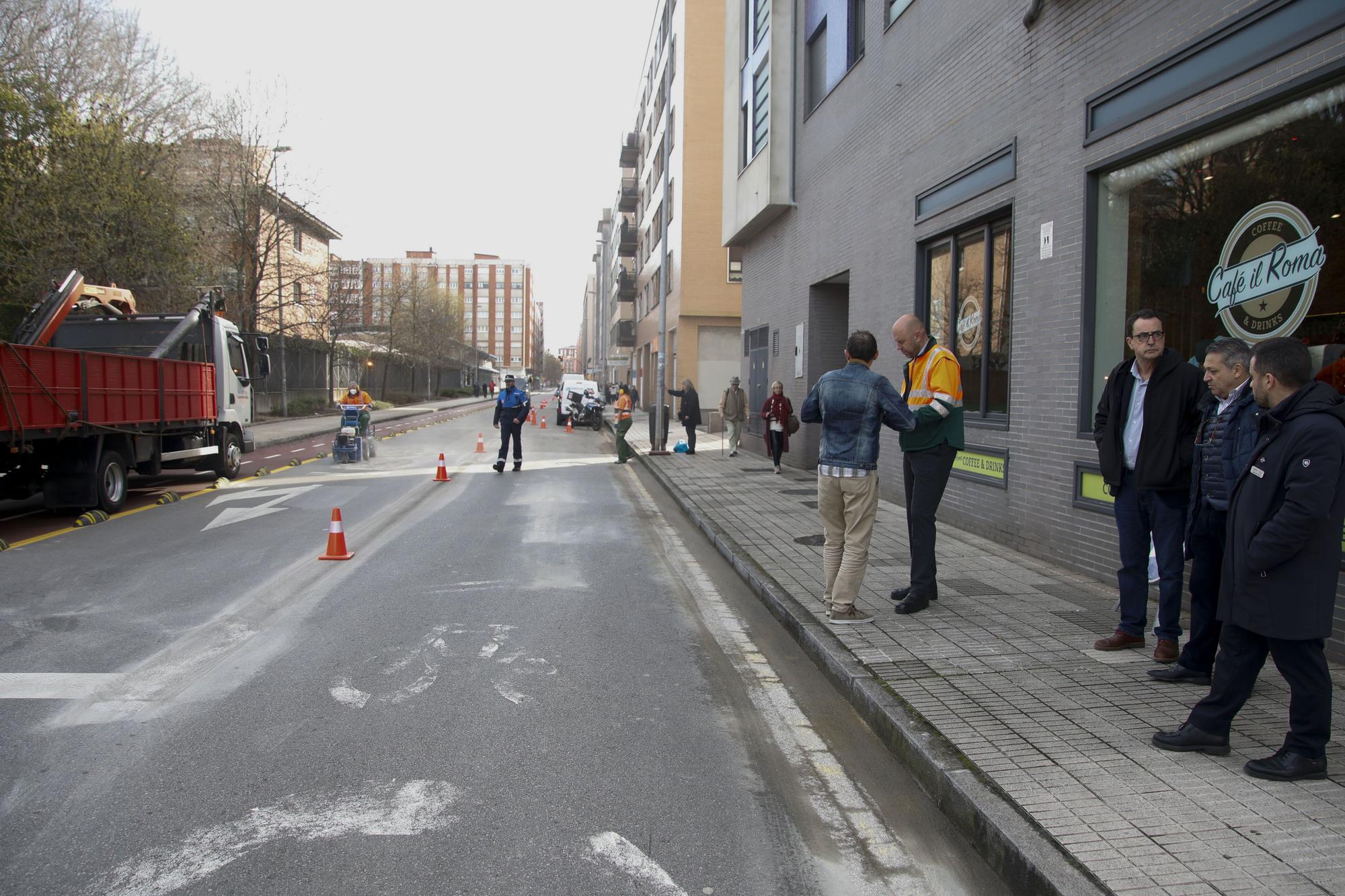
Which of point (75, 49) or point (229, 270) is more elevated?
point (75, 49)

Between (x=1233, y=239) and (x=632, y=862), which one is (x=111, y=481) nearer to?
(x=632, y=862)

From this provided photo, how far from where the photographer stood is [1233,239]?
608cm

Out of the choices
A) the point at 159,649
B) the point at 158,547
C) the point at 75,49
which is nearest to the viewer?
the point at 159,649

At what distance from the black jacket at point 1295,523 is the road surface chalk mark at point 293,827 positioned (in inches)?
128

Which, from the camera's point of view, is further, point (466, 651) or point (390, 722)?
point (466, 651)

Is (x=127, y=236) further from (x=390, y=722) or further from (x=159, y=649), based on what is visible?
(x=390, y=722)

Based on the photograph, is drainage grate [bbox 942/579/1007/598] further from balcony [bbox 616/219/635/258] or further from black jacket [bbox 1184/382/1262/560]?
balcony [bbox 616/219/635/258]

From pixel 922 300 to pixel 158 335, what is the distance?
37.1ft

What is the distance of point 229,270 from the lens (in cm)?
3169

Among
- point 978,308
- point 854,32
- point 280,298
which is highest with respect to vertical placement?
point 854,32

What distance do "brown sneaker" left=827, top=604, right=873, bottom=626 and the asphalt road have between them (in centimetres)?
37

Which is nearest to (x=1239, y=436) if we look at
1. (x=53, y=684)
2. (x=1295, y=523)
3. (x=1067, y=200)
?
(x=1295, y=523)

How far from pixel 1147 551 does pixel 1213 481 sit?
3.31 feet

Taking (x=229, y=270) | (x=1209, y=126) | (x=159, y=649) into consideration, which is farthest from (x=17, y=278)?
(x=1209, y=126)
